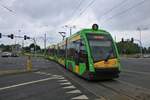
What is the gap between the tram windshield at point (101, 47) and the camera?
17.8 metres

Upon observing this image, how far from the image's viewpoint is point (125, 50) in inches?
5591

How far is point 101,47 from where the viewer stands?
18.2 meters

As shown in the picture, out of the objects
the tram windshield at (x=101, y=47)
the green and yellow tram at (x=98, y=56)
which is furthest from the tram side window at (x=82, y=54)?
the tram windshield at (x=101, y=47)

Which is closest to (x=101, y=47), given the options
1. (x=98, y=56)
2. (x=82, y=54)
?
(x=98, y=56)

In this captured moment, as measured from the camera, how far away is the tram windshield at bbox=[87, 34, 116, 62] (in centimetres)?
1777

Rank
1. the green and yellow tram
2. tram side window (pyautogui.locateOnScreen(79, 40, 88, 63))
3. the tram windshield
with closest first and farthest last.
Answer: the green and yellow tram, the tram windshield, tram side window (pyautogui.locateOnScreen(79, 40, 88, 63))

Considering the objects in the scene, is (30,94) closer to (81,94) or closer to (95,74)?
(81,94)

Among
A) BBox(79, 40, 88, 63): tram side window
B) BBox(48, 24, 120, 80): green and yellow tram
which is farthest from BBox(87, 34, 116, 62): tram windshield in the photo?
BBox(79, 40, 88, 63): tram side window

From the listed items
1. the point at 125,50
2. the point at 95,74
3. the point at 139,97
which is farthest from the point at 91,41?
the point at 125,50

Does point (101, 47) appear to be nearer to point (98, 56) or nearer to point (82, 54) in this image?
point (98, 56)

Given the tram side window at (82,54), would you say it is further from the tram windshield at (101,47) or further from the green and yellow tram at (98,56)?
the tram windshield at (101,47)

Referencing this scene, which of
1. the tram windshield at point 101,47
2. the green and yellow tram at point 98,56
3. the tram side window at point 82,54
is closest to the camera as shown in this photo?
the green and yellow tram at point 98,56

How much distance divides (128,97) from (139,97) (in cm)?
41

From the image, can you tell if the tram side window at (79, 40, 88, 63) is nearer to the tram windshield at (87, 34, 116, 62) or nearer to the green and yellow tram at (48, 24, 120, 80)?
the green and yellow tram at (48, 24, 120, 80)
